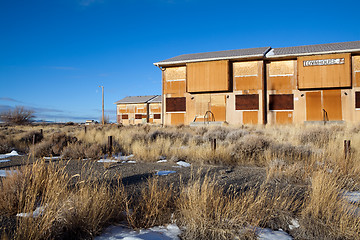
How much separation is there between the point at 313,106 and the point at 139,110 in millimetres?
29366

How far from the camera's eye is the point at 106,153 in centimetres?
1003

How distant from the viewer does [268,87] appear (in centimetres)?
2248

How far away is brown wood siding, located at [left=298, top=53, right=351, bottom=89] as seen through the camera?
20656 mm

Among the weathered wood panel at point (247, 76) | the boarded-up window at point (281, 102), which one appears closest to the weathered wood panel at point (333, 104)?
the boarded-up window at point (281, 102)

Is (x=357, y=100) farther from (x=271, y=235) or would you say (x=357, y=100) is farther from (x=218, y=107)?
(x=271, y=235)

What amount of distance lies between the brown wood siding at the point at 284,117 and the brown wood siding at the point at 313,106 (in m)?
1.42

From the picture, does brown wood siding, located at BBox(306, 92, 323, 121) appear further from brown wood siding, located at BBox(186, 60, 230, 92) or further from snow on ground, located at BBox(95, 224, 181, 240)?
snow on ground, located at BBox(95, 224, 181, 240)

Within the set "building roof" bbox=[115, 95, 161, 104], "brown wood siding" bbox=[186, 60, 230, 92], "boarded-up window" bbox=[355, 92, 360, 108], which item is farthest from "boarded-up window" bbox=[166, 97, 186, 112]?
"building roof" bbox=[115, 95, 161, 104]

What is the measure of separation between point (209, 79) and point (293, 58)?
7.94m

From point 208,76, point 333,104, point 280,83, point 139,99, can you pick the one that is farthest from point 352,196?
point 139,99

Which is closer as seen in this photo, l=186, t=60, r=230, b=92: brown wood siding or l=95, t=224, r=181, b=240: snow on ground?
l=95, t=224, r=181, b=240: snow on ground

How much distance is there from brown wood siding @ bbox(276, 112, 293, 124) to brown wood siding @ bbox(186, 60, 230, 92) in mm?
5460

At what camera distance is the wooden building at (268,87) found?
20875mm

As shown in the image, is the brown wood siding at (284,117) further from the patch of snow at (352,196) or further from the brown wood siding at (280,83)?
the patch of snow at (352,196)
